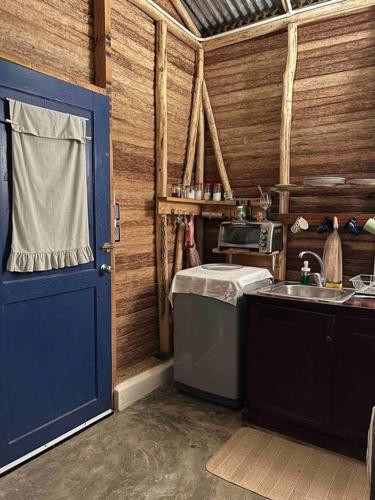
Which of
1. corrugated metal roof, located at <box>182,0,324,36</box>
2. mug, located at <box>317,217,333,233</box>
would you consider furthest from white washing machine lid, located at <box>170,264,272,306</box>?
corrugated metal roof, located at <box>182,0,324,36</box>

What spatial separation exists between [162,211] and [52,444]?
184 cm

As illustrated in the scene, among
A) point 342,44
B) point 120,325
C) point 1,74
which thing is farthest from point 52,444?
point 342,44

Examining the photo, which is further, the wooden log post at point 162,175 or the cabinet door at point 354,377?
the wooden log post at point 162,175

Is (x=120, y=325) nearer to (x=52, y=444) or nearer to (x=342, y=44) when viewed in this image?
(x=52, y=444)

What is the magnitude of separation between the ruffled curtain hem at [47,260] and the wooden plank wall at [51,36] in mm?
1037

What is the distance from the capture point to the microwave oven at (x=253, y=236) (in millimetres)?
2980

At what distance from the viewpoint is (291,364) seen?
2441 millimetres

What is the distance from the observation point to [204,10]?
11.1ft

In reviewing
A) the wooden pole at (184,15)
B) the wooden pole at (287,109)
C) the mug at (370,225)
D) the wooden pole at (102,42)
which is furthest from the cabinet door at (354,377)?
the wooden pole at (184,15)

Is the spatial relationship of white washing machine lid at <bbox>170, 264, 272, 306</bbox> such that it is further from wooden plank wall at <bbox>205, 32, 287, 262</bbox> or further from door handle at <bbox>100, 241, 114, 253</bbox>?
wooden plank wall at <bbox>205, 32, 287, 262</bbox>

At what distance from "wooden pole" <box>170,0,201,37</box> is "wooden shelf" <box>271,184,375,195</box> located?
1.65 m

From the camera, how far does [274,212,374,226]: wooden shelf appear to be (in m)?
2.85

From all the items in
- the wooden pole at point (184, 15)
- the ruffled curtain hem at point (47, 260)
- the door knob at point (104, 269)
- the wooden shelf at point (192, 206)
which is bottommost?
the door knob at point (104, 269)

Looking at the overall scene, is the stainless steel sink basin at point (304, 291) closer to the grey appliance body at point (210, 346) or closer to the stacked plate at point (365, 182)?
the grey appliance body at point (210, 346)
